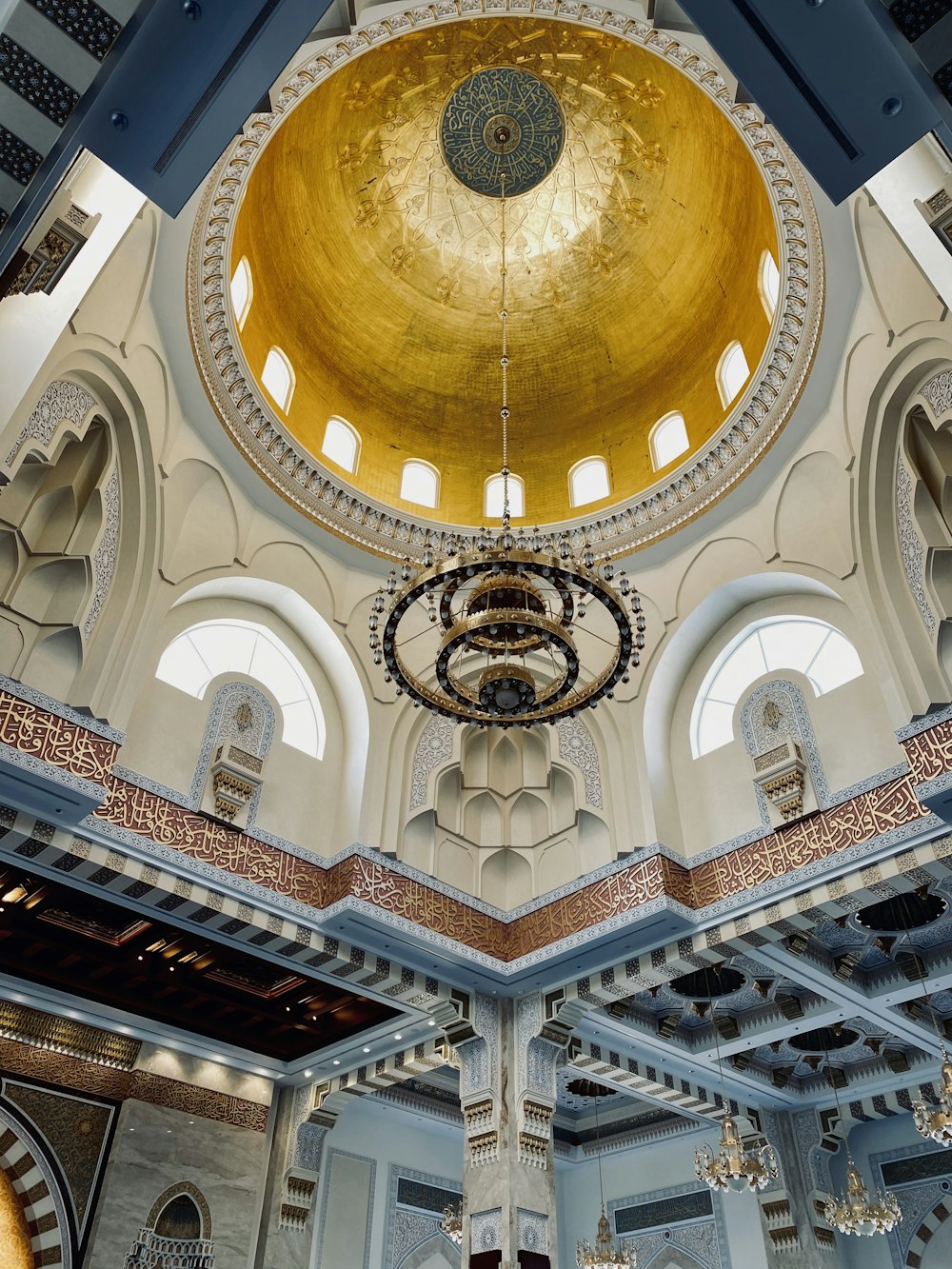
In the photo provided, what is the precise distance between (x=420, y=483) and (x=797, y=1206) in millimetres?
8017

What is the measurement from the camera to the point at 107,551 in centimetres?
681

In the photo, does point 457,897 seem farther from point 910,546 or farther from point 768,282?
point 768,282

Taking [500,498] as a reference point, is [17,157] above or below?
below

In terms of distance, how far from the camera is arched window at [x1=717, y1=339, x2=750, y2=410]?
8570mm

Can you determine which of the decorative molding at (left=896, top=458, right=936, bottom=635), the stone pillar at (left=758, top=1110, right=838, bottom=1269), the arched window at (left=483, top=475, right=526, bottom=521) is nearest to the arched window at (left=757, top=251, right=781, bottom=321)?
the decorative molding at (left=896, top=458, right=936, bottom=635)

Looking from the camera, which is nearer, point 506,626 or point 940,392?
point 506,626

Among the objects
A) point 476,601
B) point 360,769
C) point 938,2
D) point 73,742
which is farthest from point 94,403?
point 938,2

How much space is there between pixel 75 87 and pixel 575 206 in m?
7.80

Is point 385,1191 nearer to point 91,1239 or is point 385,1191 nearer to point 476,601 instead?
point 91,1239

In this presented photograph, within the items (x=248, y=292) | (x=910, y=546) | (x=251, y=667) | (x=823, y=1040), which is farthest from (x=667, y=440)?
(x=823, y=1040)

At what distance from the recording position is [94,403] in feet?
21.4

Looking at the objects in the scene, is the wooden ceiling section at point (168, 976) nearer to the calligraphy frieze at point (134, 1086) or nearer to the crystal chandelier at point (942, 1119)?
the calligraphy frieze at point (134, 1086)

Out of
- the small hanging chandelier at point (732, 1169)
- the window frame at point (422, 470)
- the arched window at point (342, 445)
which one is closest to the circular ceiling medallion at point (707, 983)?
the small hanging chandelier at point (732, 1169)

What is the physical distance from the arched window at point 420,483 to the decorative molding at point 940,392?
189 inches
